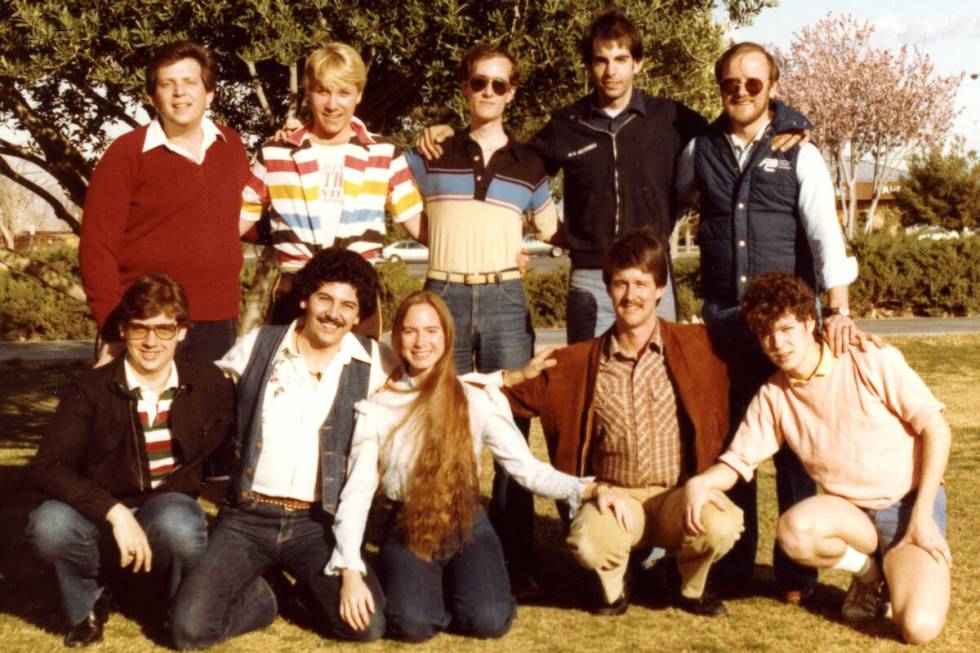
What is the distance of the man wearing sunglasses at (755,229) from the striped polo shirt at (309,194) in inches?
62.2

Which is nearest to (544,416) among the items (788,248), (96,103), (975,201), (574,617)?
(574,617)

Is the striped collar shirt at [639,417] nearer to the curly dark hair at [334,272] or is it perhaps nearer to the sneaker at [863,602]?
the sneaker at [863,602]

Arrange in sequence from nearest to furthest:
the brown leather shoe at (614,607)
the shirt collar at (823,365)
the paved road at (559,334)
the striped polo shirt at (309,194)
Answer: the shirt collar at (823,365), the brown leather shoe at (614,607), the striped polo shirt at (309,194), the paved road at (559,334)

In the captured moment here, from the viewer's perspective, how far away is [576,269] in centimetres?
532

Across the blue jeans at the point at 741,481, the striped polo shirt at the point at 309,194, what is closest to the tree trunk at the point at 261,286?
the striped polo shirt at the point at 309,194

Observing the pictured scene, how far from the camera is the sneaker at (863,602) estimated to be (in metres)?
4.61

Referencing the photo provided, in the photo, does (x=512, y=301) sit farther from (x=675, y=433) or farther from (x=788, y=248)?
(x=788, y=248)

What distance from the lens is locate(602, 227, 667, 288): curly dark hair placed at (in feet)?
15.1

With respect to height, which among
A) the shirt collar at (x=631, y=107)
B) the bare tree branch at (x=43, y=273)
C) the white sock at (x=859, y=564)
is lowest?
the white sock at (x=859, y=564)

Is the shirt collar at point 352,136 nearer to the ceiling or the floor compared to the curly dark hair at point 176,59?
nearer to the floor

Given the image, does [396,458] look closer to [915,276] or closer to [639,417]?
[639,417]

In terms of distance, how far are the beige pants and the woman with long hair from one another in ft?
0.53

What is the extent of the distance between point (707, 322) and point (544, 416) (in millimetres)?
962

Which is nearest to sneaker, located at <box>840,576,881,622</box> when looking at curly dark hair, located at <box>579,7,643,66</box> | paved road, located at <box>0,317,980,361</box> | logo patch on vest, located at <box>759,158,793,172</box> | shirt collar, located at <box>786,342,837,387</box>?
shirt collar, located at <box>786,342,837,387</box>
